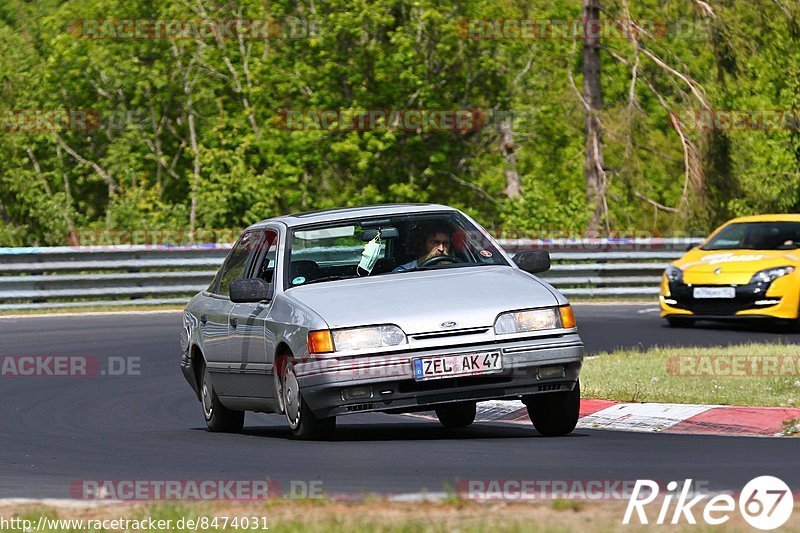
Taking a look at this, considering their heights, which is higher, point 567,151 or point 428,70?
point 428,70

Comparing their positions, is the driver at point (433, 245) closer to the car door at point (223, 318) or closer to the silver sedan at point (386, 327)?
the silver sedan at point (386, 327)

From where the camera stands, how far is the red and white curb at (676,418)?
10.7 m

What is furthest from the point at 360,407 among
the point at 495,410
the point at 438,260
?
the point at 495,410

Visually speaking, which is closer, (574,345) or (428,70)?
(574,345)

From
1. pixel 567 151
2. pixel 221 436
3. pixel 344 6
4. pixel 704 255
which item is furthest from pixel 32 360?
pixel 567 151

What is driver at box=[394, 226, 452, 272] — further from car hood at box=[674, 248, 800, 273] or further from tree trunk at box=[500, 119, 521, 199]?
tree trunk at box=[500, 119, 521, 199]

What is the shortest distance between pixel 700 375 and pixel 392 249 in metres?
4.05

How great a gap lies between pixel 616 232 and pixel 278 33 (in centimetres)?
963

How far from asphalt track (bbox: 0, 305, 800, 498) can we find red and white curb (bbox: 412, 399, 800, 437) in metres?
0.50

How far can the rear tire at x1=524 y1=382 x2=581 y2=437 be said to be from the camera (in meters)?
10.1

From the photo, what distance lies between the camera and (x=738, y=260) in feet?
65.5

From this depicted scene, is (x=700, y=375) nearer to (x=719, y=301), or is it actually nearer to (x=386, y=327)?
(x=386, y=327)

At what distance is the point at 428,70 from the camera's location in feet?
118

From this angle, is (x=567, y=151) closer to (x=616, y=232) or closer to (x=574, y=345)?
(x=616, y=232)
